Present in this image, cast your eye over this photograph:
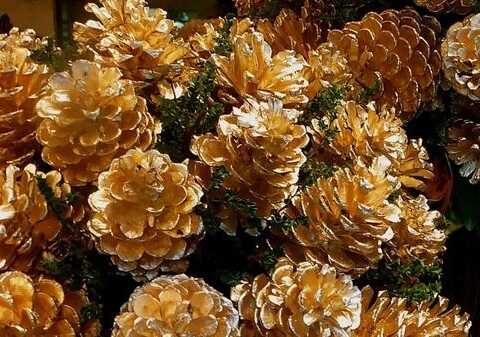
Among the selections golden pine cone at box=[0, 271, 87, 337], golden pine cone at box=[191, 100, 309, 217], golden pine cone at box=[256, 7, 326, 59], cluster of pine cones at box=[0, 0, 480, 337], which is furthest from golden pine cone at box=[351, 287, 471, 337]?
golden pine cone at box=[256, 7, 326, 59]

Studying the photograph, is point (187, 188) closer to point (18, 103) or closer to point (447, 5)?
point (18, 103)

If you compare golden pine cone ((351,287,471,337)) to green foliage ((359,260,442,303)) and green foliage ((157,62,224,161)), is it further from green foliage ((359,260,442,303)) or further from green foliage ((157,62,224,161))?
green foliage ((157,62,224,161))

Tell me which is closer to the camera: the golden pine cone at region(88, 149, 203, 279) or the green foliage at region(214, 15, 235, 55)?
the golden pine cone at region(88, 149, 203, 279)

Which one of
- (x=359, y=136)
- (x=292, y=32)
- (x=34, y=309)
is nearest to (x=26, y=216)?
(x=34, y=309)

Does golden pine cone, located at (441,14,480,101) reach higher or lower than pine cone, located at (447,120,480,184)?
higher

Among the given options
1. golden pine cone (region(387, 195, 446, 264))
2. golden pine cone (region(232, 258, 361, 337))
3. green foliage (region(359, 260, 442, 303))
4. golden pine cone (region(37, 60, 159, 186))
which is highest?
golden pine cone (region(37, 60, 159, 186))

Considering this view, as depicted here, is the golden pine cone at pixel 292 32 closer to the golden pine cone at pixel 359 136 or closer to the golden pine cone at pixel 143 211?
the golden pine cone at pixel 359 136
